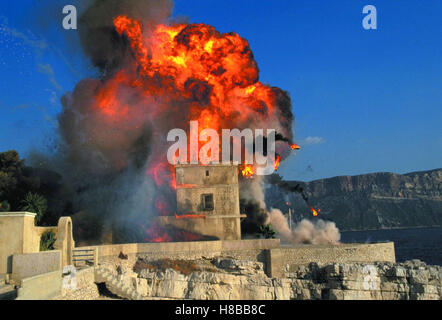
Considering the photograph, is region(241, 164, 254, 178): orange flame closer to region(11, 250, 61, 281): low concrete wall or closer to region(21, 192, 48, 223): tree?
region(21, 192, 48, 223): tree

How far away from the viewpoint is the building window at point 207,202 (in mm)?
49875

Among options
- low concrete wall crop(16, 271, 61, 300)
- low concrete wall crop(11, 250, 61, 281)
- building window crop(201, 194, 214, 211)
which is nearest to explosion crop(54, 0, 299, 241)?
building window crop(201, 194, 214, 211)

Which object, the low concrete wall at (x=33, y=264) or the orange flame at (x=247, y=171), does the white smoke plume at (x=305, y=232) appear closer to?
the orange flame at (x=247, y=171)

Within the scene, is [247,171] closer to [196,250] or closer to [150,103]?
[150,103]

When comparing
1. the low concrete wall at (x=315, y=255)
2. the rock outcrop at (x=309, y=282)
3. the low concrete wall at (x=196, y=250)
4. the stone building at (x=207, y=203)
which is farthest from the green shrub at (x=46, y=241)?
the low concrete wall at (x=315, y=255)

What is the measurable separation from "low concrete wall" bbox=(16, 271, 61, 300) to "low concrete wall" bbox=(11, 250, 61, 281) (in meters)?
1.96

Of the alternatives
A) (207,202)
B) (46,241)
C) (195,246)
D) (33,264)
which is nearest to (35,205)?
(46,241)

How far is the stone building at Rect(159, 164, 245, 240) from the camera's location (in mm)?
49344

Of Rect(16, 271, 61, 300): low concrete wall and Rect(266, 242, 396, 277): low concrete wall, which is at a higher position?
Rect(16, 271, 61, 300): low concrete wall

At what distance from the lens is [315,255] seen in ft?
148

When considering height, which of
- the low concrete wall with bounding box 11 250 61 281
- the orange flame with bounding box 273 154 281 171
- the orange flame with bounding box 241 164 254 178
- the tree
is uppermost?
the orange flame with bounding box 273 154 281 171

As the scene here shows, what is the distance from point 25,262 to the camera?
2623cm

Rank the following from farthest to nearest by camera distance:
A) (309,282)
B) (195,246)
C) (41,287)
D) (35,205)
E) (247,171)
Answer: (247,171)
(35,205)
(195,246)
(309,282)
(41,287)

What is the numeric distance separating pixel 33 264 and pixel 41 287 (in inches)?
192
